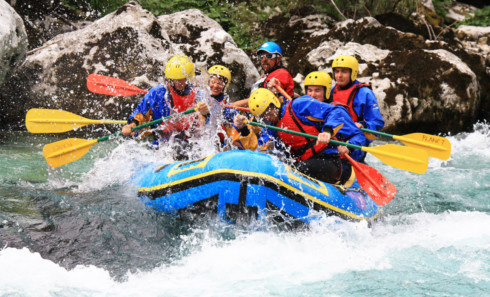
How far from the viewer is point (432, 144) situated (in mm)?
4855

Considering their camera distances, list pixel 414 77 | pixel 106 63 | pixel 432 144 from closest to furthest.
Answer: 1. pixel 432 144
2. pixel 106 63
3. pixel 414 77

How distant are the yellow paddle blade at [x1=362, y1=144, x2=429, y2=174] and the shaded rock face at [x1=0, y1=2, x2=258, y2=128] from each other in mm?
4321

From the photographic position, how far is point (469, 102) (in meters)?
9.00

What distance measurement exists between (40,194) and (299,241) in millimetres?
2504

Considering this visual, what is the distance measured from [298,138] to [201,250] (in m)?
1.40

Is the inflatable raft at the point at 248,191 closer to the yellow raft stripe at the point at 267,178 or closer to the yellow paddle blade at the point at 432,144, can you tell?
the yellow raft stripe at the point at 267,178

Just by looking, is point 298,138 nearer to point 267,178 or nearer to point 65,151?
point 267,178

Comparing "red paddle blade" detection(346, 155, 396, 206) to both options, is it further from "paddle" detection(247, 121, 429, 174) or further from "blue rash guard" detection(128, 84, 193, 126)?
"blue rash guard" detection(128, 84, 193, 126)

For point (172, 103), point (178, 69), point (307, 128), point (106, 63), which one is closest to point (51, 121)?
point (172, 103)

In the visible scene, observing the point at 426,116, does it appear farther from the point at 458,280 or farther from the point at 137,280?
the point at 137,280

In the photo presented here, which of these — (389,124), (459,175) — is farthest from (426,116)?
(459,175)

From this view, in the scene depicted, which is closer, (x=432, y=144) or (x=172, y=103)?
(x=432, y=144)

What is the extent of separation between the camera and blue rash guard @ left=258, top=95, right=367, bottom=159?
4.45m

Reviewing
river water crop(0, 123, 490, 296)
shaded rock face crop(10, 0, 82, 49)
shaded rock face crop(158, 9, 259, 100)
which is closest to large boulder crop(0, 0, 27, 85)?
river water crop(0, 123, 490, 296)
